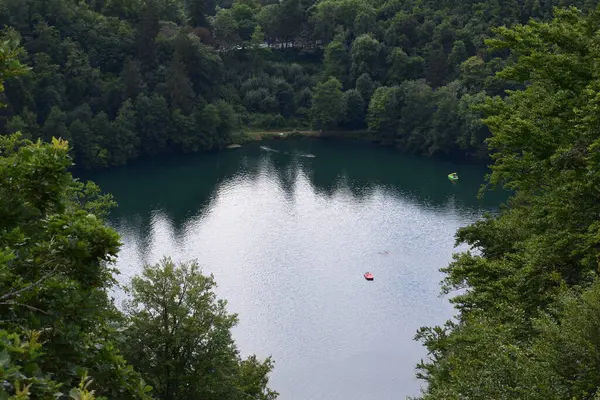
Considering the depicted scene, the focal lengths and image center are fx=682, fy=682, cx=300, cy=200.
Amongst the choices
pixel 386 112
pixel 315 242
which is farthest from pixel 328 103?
pixel 315 242

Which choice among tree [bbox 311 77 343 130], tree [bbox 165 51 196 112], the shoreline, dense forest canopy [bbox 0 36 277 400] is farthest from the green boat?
dense forest canopy [bbox 0 36 277 400]

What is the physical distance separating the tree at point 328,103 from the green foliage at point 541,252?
4990 centimetres

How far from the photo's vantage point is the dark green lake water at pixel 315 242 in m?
29.7

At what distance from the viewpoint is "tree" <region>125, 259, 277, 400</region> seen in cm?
1662

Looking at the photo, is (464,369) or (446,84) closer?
(464,369)

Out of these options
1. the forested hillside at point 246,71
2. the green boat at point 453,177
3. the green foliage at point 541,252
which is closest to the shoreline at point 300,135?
the forested hillside at point 246,71

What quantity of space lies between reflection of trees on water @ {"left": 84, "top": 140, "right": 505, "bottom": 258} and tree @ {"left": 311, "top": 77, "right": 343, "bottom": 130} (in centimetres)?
393

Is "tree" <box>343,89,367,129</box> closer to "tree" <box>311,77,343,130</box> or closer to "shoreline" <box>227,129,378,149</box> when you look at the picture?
"tree" <box>311,77,343,130</box>

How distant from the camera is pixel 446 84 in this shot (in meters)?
65.8

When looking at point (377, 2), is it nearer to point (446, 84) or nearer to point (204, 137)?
point (446, 84)

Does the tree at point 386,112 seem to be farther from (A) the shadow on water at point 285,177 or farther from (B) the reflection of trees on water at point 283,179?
(B) the reflection of trees on water at point 283,179

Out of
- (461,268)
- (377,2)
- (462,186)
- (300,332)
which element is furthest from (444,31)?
(461,268)

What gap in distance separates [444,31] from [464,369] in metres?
61.2

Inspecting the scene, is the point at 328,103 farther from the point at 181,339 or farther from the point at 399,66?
the point at 181,339
